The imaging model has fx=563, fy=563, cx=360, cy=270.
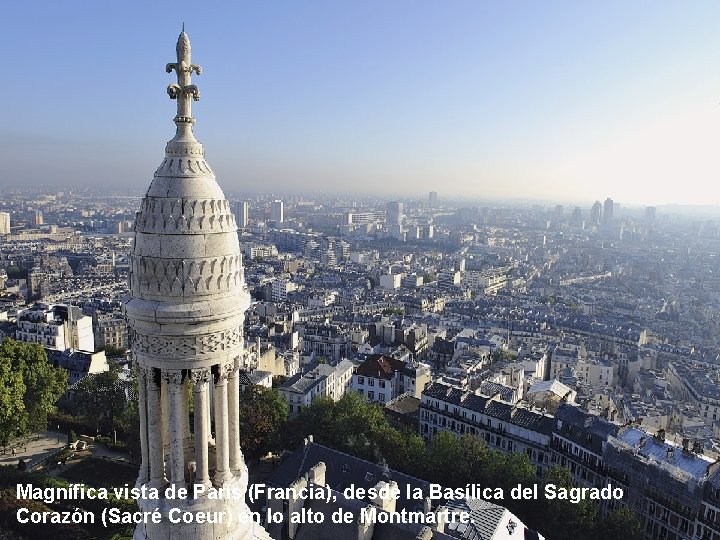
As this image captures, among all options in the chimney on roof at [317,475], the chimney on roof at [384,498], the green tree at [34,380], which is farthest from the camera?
the green tree at [34,380]

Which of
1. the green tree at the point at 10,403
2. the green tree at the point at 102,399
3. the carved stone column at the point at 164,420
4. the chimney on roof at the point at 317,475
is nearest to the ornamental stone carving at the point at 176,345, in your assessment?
the carved stone column at the point at 164,420

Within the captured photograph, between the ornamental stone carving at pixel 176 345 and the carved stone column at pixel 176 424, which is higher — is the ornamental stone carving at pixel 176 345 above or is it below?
above

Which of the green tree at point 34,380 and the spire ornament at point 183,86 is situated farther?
the green tree at point 34,380

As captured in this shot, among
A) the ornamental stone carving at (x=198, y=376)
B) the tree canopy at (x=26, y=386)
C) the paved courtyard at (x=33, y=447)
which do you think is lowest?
the paved courtyard at (x=33, y=447)

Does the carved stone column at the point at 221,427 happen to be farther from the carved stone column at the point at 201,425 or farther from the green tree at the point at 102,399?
the green tree at the point at 102,399

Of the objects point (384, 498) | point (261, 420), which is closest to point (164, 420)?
point (384, 498)

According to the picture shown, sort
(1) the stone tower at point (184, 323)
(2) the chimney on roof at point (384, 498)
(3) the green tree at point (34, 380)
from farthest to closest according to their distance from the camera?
1. (3) the green tree at point (34, 380)
2. (2) the chimney on roof at point (384, 498)
3. (1) the stone tower at point (184, 323)
